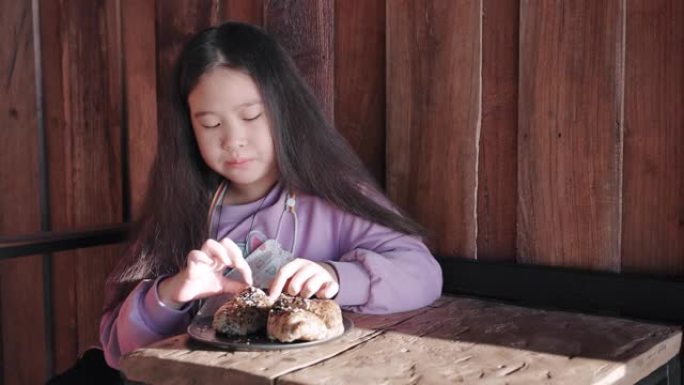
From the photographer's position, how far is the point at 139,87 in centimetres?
253

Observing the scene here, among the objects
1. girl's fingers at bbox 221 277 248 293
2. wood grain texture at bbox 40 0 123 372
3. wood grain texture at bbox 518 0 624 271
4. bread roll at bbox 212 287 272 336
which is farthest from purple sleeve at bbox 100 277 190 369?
wood grain texture at bbox 40 0 123 372

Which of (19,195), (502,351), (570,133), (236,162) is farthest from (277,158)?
(19,195)

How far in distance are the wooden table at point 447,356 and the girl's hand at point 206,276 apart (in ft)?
0.46

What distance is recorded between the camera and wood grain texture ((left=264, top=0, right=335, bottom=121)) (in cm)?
220

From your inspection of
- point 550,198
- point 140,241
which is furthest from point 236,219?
point 550,198

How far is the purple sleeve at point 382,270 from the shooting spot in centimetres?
172

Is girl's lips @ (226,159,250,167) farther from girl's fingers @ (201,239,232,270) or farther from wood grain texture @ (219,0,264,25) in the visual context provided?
wood grain texture @ (219,0,264,25)

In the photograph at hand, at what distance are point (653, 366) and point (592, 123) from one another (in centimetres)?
59

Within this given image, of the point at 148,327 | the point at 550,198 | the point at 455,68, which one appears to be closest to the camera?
the point at 148,327

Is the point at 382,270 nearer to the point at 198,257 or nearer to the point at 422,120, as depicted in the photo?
the point at 198,257

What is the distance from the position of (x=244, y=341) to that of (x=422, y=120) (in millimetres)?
881

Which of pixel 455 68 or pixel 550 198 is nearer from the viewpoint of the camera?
pixel 550 198

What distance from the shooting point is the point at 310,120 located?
2.00 metres

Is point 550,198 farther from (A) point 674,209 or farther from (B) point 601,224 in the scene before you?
(A) point 674,209
